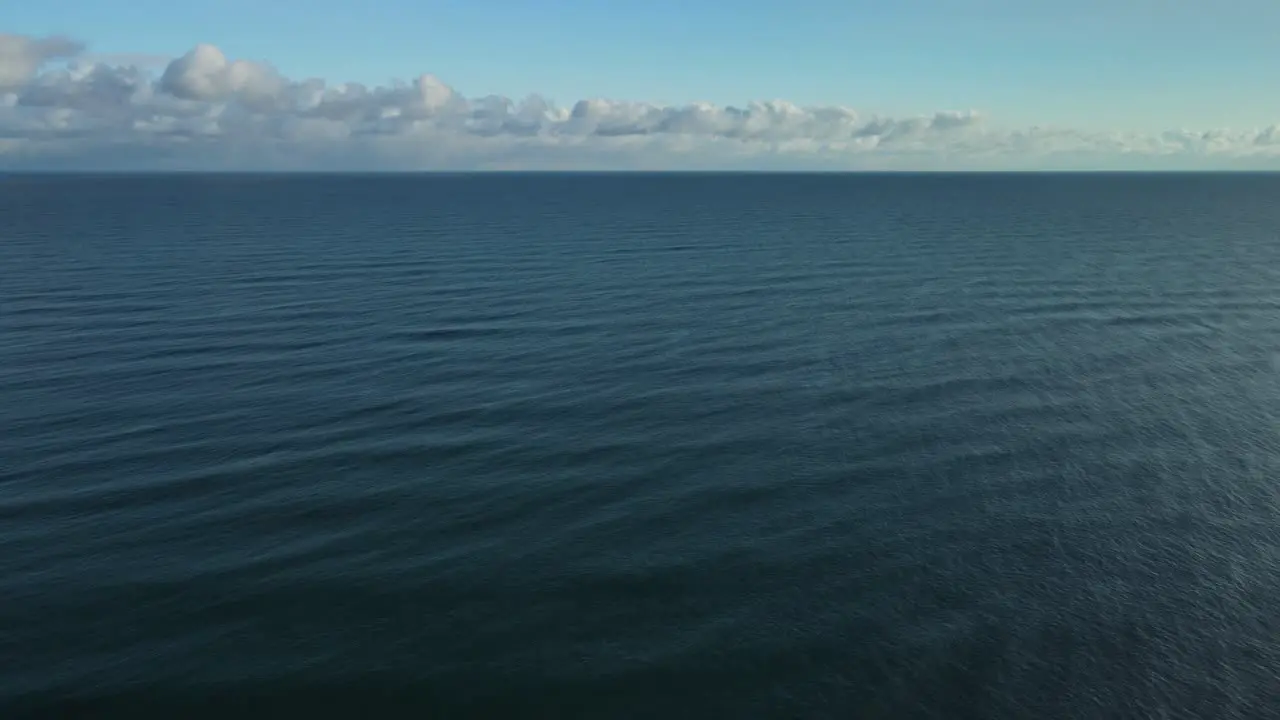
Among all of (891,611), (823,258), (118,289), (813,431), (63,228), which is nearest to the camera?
(891,611)

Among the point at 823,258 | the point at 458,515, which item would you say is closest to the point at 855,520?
the point at 458,515

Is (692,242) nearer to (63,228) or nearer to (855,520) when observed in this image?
(855,520)

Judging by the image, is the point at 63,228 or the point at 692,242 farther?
the point at 63,228

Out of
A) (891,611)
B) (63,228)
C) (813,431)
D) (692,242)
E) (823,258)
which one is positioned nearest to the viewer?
(891,611)

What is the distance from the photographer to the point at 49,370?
6788 cm

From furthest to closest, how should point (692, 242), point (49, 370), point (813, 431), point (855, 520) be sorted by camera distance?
point (692, 242) < point (49, 370) < point (813, 431) < point (855, 520)

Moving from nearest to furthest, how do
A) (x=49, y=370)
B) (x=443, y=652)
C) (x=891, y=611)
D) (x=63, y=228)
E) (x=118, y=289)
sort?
(x=443, y=652)
(x=891, y=611)
(x=49, y=370)
(x=118, y=289)
(x=63, y=228)

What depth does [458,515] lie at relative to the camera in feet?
150

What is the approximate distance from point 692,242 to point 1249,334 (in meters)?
95.8

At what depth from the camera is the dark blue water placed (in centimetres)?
3356

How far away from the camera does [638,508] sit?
46.8m

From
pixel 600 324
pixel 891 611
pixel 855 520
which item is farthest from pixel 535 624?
pixel 600 324

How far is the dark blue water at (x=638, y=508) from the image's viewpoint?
110 feet

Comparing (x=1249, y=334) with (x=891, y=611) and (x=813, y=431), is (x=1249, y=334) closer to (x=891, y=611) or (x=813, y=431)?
(x=813, y=431)
